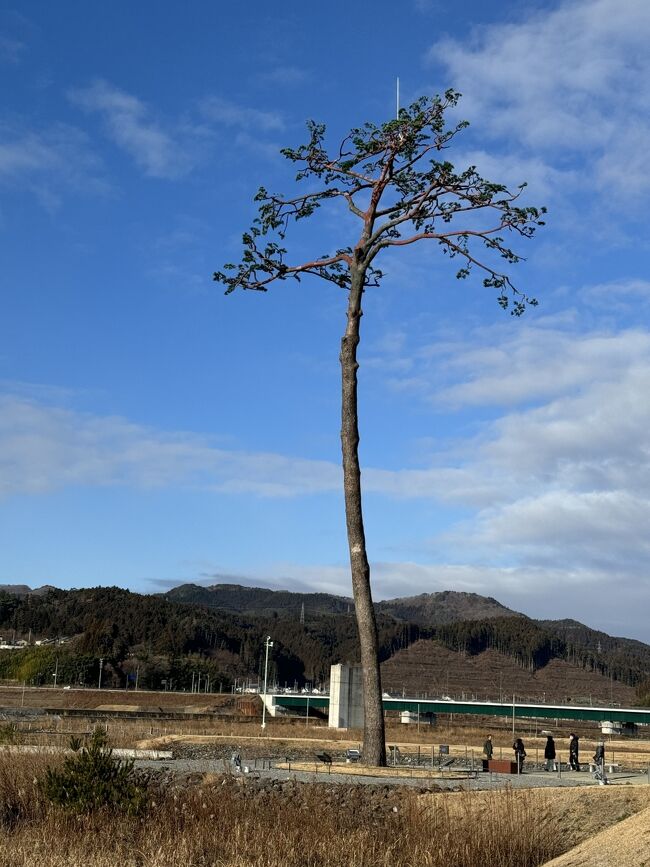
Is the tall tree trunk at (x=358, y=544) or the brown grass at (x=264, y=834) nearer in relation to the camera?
the brown grass at (x=264, y=834)

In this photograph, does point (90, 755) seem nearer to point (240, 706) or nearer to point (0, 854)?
point (0, 854)

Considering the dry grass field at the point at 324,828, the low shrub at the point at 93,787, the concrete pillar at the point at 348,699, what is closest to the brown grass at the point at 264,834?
the dry grass field at the point at 324,828

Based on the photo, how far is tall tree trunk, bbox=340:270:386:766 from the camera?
2355 centimetres

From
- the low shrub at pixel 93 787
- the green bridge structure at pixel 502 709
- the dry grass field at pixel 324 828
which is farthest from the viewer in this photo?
the green bridge structure at pixel 502 709

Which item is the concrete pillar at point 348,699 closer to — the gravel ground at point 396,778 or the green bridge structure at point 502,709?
the gravel ground at point 396,778

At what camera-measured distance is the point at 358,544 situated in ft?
80.2

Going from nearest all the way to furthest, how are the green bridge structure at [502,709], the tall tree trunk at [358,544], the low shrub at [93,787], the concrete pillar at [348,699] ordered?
1. the low shrub at [93,787]
2. the tall tree trunk at [358,544]
3. the concrete pillar at [348,699]
4. the green bridge structure at [502,709]

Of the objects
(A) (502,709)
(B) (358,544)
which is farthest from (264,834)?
(A) (502,709)

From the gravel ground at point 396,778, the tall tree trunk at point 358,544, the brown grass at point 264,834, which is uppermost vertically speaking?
the tall tree trunk at point 358,544

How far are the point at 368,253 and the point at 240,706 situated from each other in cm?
9053

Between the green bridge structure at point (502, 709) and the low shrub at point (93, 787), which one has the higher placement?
the low shrub at point (93, 787)

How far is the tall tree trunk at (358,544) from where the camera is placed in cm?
2355

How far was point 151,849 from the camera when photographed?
1175cm

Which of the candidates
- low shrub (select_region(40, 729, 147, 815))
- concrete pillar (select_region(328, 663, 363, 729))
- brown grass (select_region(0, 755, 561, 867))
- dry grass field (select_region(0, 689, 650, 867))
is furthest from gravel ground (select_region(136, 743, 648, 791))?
concrete pillar (select_region(328, 663, 363, 729))
